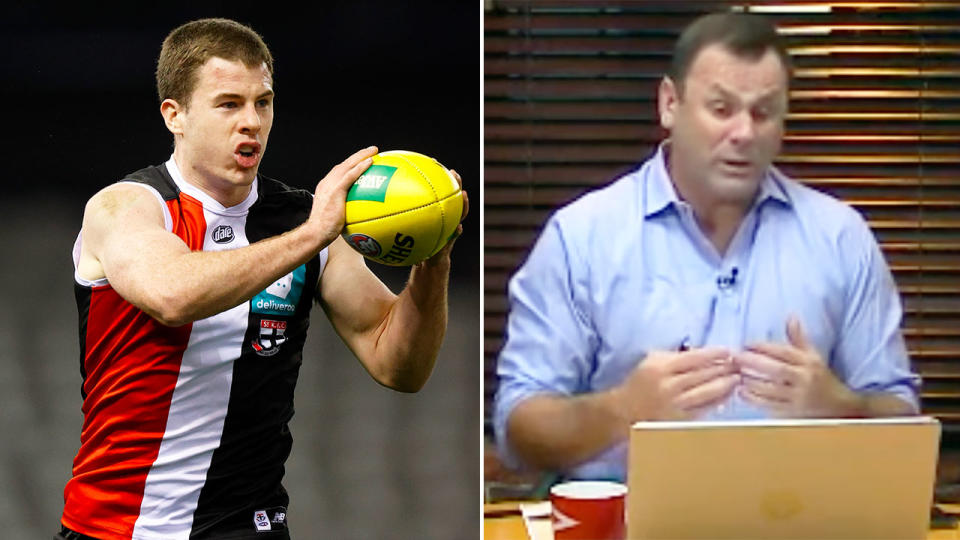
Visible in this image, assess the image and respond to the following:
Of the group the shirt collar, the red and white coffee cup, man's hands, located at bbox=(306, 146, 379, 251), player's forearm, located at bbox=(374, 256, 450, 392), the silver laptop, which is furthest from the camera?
player's forearm, located at bbox=(374, 256, 450, 392)

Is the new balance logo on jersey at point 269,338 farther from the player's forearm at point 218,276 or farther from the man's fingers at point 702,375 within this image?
the man's fingers at point 702,375

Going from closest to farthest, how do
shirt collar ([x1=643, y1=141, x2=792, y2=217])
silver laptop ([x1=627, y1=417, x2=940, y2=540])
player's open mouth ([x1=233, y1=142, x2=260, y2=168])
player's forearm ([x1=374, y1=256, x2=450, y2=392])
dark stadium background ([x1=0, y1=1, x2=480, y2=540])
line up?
1. silver laptop ([x1=627, y1=417, x2=940, y2=540])
2. shirt collar ([x1=643, y1=141, x2=792, y2=217])
3. player's forearm ([x1=374, y1=256, x2=450, y2=392])
4. player's open mouth ([x1=233, y1=142, x2=260, y2=168])
5. dark stadium background ([x1=0, y1=1, x2=480, y2=540])

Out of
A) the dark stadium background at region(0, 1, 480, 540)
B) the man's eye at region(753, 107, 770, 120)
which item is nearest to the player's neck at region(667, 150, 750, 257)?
the man's eye at region(753, 107, 770, 120)

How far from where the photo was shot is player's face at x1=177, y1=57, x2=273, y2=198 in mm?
2654

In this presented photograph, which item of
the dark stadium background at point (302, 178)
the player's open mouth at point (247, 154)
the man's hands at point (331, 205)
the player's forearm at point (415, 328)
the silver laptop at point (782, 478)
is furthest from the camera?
the dark stadium background at point (302, 178)

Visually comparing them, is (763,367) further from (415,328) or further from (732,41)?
(415,328)

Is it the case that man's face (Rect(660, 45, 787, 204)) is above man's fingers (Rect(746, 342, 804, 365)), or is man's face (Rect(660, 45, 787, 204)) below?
above

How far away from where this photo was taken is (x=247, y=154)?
2678mm

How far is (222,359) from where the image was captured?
2.57 metres

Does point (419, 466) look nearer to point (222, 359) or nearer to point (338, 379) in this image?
point (338, 379)

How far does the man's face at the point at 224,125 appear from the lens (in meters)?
2.65

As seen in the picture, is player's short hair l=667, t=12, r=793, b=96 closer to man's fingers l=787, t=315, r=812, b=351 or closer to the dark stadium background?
man's fingers l=787, t=315, r=812, b=351

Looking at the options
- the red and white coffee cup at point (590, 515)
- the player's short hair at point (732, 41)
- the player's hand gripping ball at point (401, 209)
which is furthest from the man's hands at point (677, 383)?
the player's hand gripping ball at point (401, 209)

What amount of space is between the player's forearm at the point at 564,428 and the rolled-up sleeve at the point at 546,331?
0.01 meters
